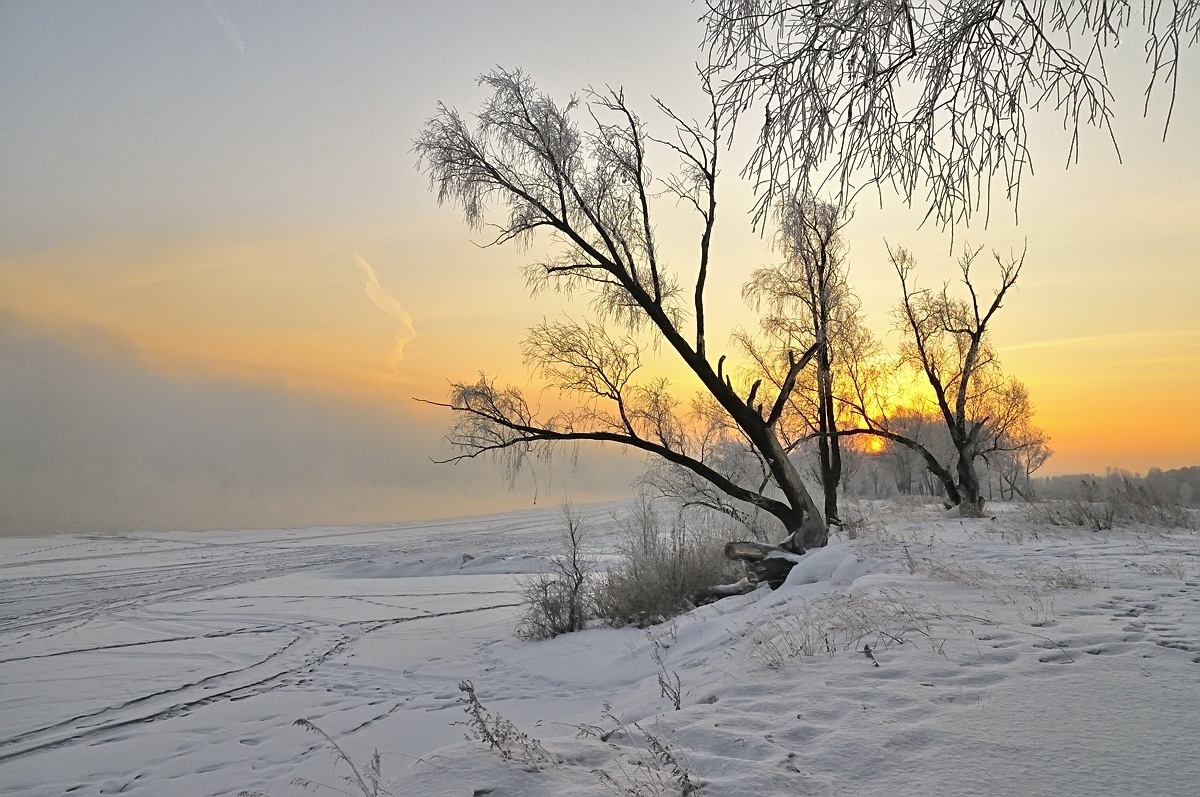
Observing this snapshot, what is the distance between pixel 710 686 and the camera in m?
4.68

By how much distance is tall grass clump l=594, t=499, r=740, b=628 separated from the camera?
10.5m

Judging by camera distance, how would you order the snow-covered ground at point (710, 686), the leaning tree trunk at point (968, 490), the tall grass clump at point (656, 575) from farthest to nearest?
the leaning tree trunk at point (968, 490) < the tall grass clump at point (656, 575) < the snow-covered ground at point (710, 686)

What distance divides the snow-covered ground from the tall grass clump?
73 cm

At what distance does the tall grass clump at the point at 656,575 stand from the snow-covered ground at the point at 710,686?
2.38ft

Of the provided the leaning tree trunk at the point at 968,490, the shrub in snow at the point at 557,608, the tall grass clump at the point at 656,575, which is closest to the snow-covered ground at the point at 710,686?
the shrub in snow at the point at 557,608

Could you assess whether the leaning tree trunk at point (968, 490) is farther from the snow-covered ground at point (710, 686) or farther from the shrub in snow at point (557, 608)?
the shrub in snow at point (557, 608)

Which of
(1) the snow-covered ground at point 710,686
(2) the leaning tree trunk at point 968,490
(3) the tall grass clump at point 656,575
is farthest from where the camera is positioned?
(2) the leaning tree trunk at point 968,490

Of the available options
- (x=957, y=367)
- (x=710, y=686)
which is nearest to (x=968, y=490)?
(x=957, y=367)

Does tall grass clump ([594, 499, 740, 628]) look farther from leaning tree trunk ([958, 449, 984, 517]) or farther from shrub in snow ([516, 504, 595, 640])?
leaning tree trunk ([958, 449, 984, 517])

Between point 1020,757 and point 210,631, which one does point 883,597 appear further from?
point 210,631

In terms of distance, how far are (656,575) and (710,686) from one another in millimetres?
6423

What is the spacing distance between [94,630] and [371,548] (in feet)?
59.7

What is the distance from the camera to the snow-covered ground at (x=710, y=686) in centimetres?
284

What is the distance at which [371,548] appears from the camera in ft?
98.6
